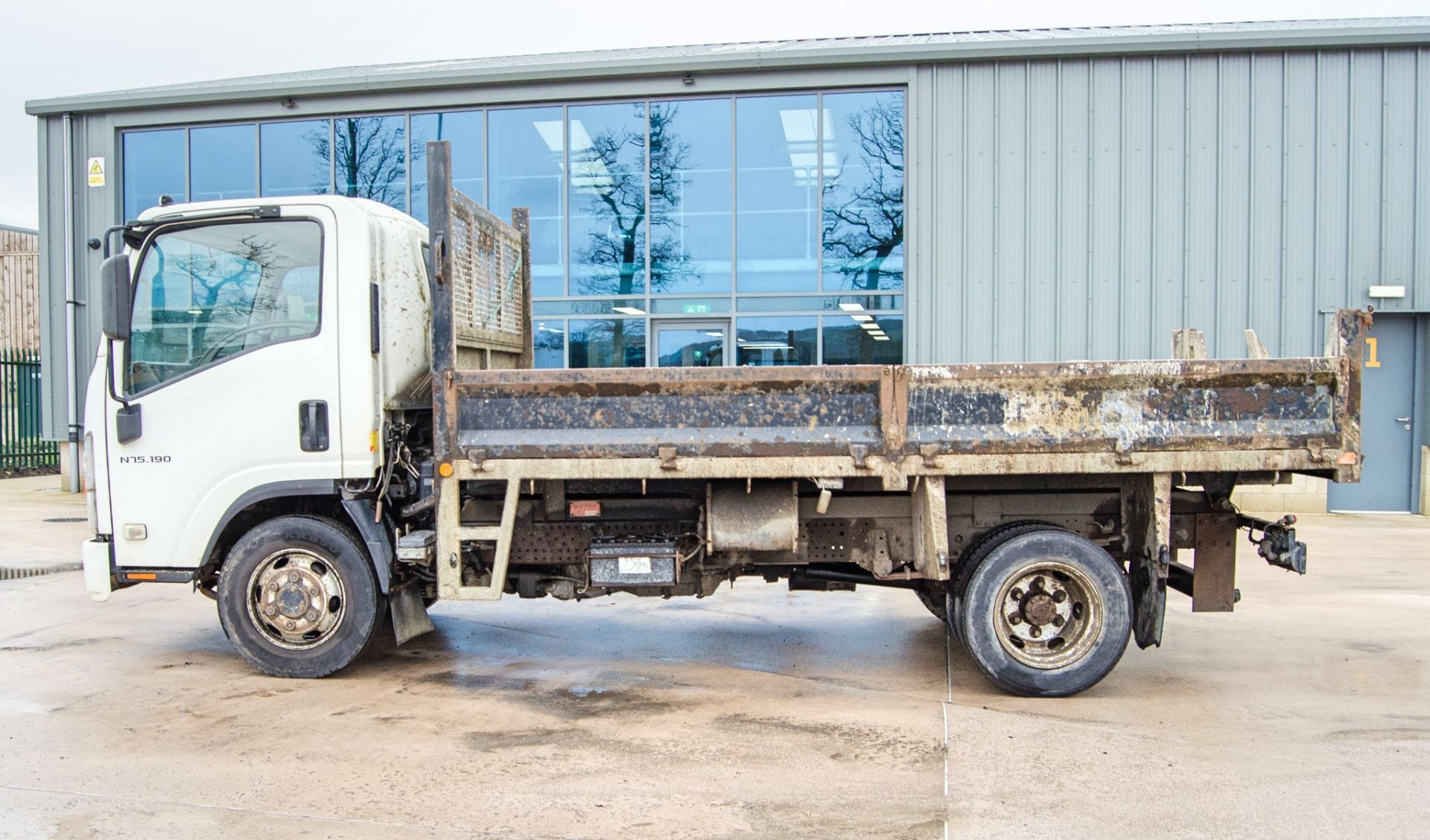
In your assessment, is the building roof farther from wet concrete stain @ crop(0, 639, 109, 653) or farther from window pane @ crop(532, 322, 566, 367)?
wet concrete stain @ crop(0, 639, 109, 653)

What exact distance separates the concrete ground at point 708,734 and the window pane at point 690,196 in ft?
24.0

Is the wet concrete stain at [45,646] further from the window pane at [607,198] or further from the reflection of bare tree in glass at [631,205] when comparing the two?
the window pane at [607,198]

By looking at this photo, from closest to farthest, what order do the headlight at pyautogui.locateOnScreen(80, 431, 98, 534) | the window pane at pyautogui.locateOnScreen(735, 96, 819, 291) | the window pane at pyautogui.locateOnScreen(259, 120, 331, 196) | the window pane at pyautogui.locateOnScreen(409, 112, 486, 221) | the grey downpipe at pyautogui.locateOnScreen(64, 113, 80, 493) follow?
the headlight at pyautogui.locateOnScreen(80, 431, 98, 534) < the window pane at pyautogui.locateOnScreen(735, 96, 819, 291) < the window pane at pyautogui.locateOnScreen(409, 112, 486, 221) < the window pane at pyautogui.locateOnScreen(259, 120, 331, 196) < the grey downpipe at pyautogui.locateOnScreen(64, 113, 80, 493)

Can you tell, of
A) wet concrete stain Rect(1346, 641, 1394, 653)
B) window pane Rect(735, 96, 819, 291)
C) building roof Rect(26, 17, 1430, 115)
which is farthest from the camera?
window pane Rect(735, 96, 819, 291)

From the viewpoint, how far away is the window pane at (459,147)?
14.8m

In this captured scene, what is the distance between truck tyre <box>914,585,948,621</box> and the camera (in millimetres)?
6465

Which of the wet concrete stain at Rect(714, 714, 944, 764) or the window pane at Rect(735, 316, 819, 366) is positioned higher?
the window pane at Rect(735, 316, 819, 366)

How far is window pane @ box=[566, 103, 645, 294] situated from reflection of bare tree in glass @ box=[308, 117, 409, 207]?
2.51m

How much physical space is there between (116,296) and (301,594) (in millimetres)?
1864

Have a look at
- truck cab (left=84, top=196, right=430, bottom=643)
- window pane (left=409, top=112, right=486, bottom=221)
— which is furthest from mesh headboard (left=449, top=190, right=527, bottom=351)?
window pane (left=409, top=112, right=486, bottom=221)

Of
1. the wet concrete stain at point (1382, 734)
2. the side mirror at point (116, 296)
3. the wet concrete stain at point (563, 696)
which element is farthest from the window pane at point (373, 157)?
the wet concrete stain at point (1382, 734)

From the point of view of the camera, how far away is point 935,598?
263 inches

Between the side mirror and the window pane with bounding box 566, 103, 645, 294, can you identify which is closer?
the side mirror

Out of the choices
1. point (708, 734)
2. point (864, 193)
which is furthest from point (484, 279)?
point (864, 193)
